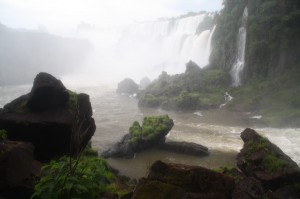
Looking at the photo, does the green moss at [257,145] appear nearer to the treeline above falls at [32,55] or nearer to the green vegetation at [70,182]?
the green vegetation at [70,182]

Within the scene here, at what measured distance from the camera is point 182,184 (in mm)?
8812

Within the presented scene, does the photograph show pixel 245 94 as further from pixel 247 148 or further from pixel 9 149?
pixel 9 149

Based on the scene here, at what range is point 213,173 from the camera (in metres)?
9.03

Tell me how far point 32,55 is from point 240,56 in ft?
225

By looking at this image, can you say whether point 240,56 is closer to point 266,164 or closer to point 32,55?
point 266,164

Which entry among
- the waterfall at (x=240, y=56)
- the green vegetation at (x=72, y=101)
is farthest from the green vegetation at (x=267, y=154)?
the waterfall at (x=240, y=56)

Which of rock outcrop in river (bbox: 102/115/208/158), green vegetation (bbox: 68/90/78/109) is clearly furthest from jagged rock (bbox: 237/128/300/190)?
green vegetation (bbox: 68/90/78/109)

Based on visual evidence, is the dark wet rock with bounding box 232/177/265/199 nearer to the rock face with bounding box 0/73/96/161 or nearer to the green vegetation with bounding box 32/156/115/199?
the green vegetation with bounding box 32/156/115/199

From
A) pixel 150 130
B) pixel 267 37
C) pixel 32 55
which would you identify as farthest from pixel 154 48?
pixel 150 130

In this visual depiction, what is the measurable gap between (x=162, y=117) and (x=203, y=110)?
17234 mm

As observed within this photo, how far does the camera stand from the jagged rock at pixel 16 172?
830cm

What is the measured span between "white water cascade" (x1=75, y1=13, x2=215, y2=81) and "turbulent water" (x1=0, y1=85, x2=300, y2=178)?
25.7 metres

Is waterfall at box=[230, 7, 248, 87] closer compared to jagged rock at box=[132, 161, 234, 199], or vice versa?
jagged rock at box=[132, 161, 234, 199]

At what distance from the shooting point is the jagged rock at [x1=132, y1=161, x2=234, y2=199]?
8.49 m
